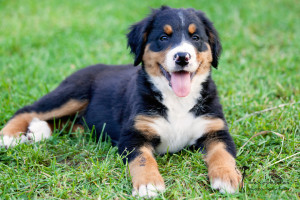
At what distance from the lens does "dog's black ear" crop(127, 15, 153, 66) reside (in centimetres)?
373

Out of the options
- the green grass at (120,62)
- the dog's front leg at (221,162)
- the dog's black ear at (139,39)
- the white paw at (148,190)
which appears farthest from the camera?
the dog's black ear at (139,39)

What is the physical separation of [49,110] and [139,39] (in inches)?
55.2

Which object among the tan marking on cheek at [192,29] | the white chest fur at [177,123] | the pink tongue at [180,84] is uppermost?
the tan marking on cheek at [192,29]

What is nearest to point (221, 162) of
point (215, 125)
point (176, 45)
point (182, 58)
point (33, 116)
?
point (215, 125)

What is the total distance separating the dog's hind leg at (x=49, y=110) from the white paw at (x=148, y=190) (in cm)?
151

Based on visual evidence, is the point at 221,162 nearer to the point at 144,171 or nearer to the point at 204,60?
the point at 144,171

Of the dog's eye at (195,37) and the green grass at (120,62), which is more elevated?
the dog's eye at (195,37)

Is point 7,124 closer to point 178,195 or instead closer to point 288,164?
point 178,195

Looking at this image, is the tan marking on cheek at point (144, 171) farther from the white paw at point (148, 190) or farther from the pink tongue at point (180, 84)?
the pink tongue at point (180, 84)

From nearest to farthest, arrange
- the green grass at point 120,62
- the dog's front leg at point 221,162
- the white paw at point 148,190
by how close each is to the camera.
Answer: the white paw at point 148,190 < the dog's front leg at point 221,162 < the green grass at point 120,62

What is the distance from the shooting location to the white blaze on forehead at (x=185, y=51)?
3.35 m

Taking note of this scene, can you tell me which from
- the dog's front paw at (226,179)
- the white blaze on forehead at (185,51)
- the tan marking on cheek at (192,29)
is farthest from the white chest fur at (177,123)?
the dog's front paw at (226,179)

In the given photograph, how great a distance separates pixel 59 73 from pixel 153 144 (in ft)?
9.00

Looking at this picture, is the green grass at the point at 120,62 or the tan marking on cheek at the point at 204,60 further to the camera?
the tan marking on cheek at the point at 204,60
